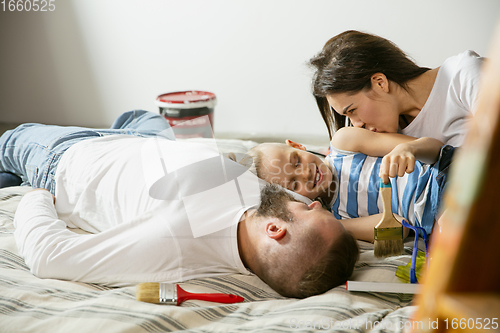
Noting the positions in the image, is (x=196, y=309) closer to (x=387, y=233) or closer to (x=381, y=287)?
(x=381, y=287)

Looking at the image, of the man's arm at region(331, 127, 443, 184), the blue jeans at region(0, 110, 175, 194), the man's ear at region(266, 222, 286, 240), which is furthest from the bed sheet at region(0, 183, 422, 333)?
the blue jeans at region(0, 110, 175, 194)

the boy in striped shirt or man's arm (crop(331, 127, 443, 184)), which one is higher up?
man's arm (crop(331, 127, 443, 184))

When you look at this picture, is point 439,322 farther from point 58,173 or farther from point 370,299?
point 58,173

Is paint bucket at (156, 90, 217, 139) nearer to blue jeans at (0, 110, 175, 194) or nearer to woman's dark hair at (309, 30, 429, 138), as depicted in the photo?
blue jeans at (0, 110, 175, 194)

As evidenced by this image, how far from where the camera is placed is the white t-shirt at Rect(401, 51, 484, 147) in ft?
3.51

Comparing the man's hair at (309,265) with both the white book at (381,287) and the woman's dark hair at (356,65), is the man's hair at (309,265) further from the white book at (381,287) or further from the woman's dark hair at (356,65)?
the woman's dark hair at (356,65)

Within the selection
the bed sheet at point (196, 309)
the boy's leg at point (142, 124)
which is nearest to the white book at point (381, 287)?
the bed sheet at point (196, 309)

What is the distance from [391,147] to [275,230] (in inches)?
19.1

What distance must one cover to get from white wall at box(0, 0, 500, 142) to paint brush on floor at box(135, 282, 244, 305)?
1.89 meters

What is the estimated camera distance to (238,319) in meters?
0.65

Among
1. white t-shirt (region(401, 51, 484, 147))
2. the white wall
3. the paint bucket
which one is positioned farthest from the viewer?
the white wall

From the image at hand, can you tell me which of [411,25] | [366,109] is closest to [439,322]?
[366,109]

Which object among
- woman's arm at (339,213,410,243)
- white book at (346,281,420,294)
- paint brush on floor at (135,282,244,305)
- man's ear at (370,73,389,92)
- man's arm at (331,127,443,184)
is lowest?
woman's arm at (339,213,410,243)

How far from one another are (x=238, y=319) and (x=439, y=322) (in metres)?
0.45
